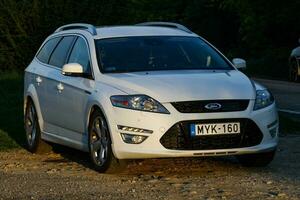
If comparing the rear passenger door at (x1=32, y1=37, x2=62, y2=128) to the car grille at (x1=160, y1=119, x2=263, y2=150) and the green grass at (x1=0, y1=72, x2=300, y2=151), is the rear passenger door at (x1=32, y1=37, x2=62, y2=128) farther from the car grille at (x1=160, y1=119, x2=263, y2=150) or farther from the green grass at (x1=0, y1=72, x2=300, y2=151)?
the car grille at (x1=160, y1=119, x2=263, y2=150)

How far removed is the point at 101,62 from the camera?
33.0 ft

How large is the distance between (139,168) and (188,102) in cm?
121

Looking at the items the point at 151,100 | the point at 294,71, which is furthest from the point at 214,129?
the point at 294,71

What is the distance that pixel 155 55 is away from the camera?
1026 centimetres

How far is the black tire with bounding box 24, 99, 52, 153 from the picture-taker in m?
11.5

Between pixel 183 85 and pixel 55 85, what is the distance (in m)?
2.07

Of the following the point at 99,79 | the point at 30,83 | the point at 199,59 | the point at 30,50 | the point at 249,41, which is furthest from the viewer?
the point at 249,41

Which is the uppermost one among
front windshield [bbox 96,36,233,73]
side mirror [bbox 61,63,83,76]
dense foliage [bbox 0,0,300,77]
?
front windshield [bbox 96,36,233,73]

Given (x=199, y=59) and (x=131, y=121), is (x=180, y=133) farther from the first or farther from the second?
(x=199, y=59)

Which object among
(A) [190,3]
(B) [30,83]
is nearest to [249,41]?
(A) [190,3]

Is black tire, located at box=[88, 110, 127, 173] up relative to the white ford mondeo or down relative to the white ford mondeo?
down

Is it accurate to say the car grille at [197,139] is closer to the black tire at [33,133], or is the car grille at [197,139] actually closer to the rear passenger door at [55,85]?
the rear passenger door at [55,85]

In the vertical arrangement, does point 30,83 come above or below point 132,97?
below

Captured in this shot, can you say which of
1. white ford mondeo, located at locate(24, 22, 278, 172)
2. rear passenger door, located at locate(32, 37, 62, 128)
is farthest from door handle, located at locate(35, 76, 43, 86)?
white ford mondeo, located at locate(24, 22, 278, 172)
